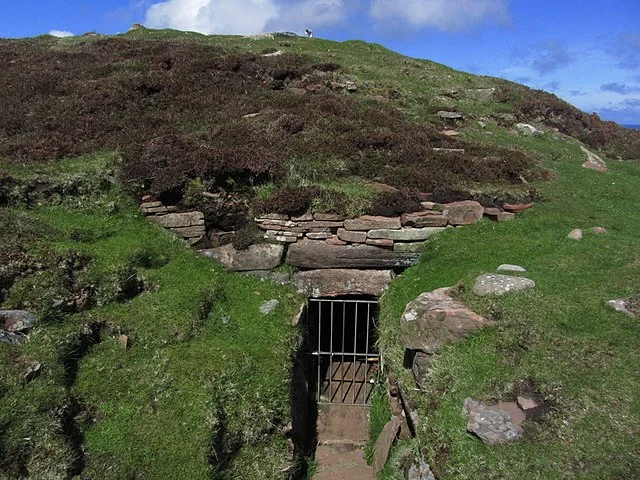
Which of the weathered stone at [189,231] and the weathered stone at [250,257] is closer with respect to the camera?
the weathered stone at [250,257]

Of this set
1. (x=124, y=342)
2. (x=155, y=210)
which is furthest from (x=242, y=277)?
(x=124, y=342)

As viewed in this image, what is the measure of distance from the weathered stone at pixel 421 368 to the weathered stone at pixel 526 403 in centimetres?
192

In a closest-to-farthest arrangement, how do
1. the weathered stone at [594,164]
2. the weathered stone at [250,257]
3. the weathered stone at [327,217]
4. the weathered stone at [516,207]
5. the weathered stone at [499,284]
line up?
the weathered stone at [499,284] < the weathered stone at [250,257] < the weathered stone at [327,217] < the weathered stone at [516,207] < the weathered stone at [594,164]

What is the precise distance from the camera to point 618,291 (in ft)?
33.9

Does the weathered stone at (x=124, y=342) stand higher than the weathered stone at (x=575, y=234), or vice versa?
the weathered stone at (x=575, y=234)

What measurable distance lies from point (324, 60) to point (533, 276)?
20402 millimetres

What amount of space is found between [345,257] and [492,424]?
6.70 m

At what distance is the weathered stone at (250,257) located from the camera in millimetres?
13727

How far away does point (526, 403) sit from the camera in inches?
314

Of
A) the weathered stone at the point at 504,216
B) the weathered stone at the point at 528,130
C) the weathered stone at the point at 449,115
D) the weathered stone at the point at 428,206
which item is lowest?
the weathered stone at the point at 504,216

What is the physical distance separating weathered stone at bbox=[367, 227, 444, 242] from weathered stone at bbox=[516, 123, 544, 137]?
1255cm

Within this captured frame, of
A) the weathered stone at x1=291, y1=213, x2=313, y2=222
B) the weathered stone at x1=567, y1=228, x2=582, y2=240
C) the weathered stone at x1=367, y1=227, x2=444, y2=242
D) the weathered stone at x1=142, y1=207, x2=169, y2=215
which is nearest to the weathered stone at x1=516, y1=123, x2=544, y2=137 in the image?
the weathered stone at x1=567, y1=228, x2=582, y2=240

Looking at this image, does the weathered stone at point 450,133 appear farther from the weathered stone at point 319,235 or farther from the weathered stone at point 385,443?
the weathered stone at point 385,443

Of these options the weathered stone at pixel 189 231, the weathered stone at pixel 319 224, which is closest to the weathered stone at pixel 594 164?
the weathered stone at pixel 319 224
